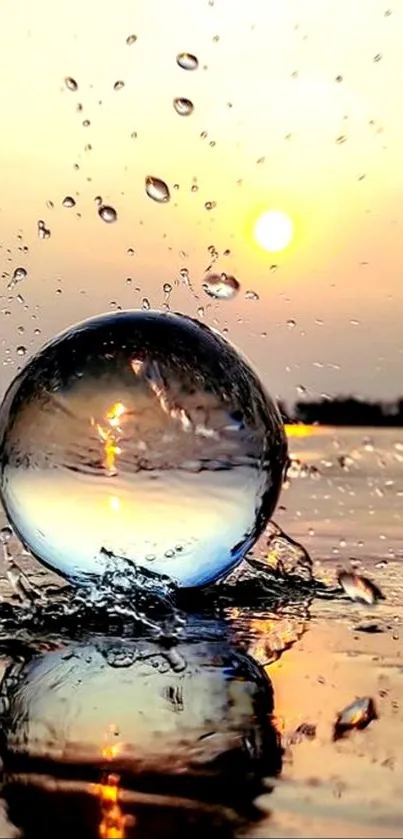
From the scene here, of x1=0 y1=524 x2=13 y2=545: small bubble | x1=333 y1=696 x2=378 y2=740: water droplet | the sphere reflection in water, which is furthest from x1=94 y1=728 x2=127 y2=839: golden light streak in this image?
x1=0 y1=524 x2=13 y2=545: small bubble

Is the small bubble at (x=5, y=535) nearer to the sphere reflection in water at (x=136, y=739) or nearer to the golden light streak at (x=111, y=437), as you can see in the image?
the golden light streak at (x=111, y=437)

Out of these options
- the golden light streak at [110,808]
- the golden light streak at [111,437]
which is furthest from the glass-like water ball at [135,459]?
the golden light streak at [110,808]

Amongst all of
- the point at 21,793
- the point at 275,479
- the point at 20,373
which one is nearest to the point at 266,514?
the point at 275,479

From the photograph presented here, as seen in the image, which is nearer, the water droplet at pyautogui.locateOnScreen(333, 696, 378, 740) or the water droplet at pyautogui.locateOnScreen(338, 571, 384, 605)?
the water droplet at pyautogui.locateOnScreen(333, 696, 378, 740)

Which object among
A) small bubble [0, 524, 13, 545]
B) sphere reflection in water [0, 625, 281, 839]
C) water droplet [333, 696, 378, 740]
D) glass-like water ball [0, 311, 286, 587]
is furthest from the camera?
small bubble [0, 524, 13, 545]

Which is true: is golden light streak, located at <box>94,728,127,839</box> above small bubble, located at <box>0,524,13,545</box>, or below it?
above

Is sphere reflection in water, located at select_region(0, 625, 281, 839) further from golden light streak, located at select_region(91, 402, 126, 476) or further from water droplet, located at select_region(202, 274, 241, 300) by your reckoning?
water droplet, located at select_region(202, 274, 241, 300)
